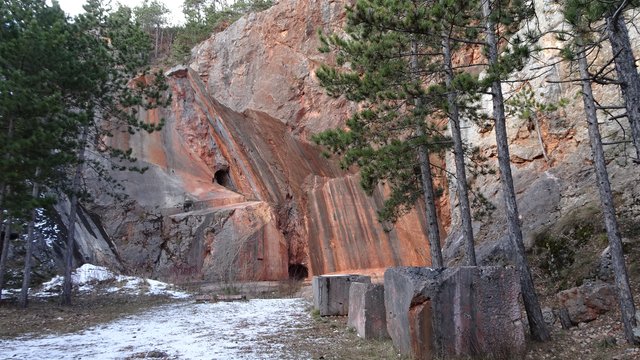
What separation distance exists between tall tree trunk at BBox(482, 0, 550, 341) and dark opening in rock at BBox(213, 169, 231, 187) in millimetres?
20470

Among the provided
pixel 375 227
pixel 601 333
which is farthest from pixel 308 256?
pixel 601 333

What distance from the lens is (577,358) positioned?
6691mm

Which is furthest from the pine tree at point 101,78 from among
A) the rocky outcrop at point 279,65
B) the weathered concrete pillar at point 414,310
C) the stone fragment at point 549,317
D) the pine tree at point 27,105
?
the rocky outcrop at point 279,65

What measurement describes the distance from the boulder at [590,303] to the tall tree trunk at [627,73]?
3096 mm

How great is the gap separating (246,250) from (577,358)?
1738 centimetres

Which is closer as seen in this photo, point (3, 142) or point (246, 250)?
point (3, 142)

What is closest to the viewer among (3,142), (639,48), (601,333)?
(601,333)

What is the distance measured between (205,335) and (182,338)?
45 cm

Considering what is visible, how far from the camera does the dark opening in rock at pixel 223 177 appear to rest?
90.4 feet

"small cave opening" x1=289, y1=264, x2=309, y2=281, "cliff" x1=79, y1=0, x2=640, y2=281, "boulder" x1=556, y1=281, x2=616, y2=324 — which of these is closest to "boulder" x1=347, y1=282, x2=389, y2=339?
"boulder" x1=556, y1=281, x2=616, y2=324

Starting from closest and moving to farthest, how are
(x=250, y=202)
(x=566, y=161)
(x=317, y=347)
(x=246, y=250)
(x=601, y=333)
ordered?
1. (x=601, y=333)
2. (x=317, y=347)
3. (x=566, y=161)
4. (x=246, y=250)
5. (x=250, y=202)

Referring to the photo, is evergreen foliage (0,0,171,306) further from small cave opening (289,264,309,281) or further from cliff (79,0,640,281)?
small cave opening (289,264,309,281)

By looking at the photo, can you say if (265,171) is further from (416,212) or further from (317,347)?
(317,347)

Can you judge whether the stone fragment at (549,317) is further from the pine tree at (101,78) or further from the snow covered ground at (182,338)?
the pine tree at (101,78)
